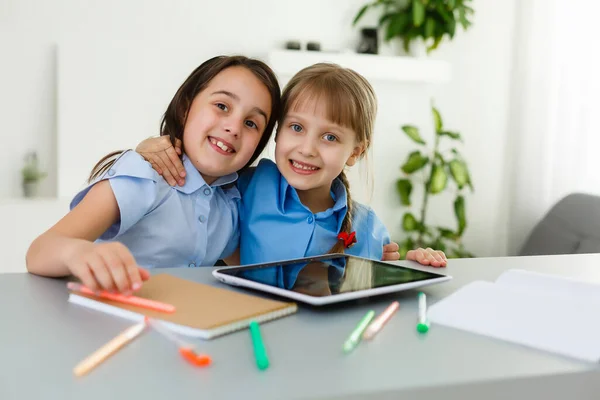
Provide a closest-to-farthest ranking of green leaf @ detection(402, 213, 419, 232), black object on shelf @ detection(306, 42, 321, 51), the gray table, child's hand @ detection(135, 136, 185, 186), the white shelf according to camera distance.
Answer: the gray table, child's hand @ detection(135, 136, 185, 186), the white shelf, black object on shelf @ detection(306, 42, 321, 51), green leaf @ detection(402, 213, 419, 232)

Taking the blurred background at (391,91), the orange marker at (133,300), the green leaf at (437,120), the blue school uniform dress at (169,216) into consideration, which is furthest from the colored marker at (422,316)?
the green leaf at (437,120)

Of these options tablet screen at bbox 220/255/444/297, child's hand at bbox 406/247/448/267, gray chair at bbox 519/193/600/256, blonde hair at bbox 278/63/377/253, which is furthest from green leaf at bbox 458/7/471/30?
tablet screen at bbox 220/255/444/297

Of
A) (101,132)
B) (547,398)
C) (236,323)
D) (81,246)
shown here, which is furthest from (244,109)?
(101,132)

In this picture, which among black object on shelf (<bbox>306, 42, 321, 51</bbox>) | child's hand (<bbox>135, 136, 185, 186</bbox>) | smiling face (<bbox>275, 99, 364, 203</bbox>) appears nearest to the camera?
child's hand (<bbox>135, 136, 185, 186</bbox>)

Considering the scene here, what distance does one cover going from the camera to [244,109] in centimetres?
127

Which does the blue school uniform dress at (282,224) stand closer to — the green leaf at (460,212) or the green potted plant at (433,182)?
the green potted plant at (433,182)

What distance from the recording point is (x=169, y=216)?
3.89 feet

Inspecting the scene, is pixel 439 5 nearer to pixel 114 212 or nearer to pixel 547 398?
pixel 114 212

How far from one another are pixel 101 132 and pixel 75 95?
21 cm

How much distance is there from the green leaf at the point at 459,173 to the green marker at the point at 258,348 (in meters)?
2.98

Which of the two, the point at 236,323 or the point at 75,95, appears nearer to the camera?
the point at 236,323

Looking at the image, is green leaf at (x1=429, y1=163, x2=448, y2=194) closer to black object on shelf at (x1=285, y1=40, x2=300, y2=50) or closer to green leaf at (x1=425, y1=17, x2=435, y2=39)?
green leaf at (x1=425, y1=17, x2=435, y2=39)

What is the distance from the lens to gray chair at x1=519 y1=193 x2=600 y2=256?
9.53 ft

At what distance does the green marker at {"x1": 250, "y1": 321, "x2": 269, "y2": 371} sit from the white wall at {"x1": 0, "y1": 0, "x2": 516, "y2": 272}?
2.40 m
